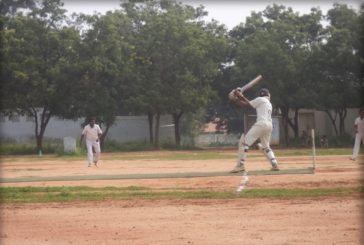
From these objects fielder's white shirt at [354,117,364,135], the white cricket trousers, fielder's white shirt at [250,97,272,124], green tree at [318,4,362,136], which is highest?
green tree at [318,4,362,136]

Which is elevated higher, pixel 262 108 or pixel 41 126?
pixel 41 126

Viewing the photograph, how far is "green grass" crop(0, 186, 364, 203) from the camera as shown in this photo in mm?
12602

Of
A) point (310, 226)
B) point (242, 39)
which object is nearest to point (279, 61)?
point (242, 39)

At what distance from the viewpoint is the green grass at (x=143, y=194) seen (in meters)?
12.6

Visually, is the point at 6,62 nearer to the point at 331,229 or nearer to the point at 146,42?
the point at 146,42

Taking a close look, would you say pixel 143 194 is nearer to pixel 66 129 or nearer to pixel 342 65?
pixel 342 65

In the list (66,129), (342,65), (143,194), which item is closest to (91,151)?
(143,194)

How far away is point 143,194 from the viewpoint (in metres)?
13.3

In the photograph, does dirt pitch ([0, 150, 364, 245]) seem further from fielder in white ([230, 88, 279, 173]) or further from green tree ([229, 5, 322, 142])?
green tree ([229, 5, 322, 142])

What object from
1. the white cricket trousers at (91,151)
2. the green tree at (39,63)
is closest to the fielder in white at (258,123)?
the white cricket trousers at (91,151)

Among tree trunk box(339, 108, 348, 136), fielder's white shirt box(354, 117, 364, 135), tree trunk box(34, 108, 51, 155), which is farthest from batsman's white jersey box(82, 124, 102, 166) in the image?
tree trunk box(339, 108, 348, 136)

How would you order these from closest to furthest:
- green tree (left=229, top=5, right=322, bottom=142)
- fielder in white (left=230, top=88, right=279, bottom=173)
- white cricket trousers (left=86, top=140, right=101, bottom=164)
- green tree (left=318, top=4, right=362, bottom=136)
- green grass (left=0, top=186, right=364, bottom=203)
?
green grass (left=0, top=186, right=364, bottom=203)
fielder in white (left=230, top=88, right=279, bottom=173)
white cricket trousers (left=86, top=140, right=101, bottom=164)
green tree (left=318, top=4, right=362, bottom=136)
green tree (left=229, top=5, right=322, bottom=142)

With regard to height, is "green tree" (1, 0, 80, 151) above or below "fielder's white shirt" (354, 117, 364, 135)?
above

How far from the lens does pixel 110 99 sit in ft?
154
